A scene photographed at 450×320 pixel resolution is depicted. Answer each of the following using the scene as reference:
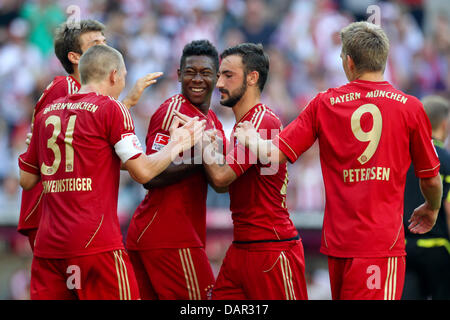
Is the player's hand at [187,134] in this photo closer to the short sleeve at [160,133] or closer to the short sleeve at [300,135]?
the short sleeve at [160,133]

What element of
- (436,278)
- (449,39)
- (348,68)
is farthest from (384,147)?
(449,39)

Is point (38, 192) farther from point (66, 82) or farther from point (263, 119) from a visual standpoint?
point (263, 119)

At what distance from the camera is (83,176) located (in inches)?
184

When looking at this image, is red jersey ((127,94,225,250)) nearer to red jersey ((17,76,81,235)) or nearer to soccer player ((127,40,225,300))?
soccer player ((127,40,225,300))

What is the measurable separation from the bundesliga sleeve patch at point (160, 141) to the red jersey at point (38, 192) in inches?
33.3

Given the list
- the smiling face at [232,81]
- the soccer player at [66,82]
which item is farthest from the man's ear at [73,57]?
the smiling face at [232,81]

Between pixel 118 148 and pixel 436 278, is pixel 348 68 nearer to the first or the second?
pixel 118 148

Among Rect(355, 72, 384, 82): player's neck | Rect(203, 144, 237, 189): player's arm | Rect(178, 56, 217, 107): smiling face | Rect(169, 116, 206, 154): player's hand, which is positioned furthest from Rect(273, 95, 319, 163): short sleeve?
Rect(178, 56, 217, 107): smiling face

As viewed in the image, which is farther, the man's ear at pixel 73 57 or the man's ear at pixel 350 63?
the man's ear at pixel 73 57

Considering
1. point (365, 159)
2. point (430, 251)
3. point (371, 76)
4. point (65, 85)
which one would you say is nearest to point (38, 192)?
point (65, 85)

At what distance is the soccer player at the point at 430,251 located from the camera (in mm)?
Answer: 6590

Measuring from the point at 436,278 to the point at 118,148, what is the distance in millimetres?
3743

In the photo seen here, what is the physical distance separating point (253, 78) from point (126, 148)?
144cm

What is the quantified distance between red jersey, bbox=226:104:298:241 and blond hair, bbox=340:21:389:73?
91cm
